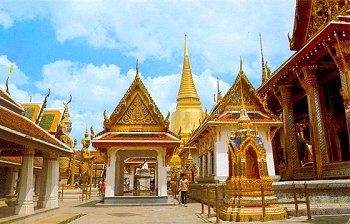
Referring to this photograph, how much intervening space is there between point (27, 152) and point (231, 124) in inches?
381

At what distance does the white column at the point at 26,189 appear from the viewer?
10938mm

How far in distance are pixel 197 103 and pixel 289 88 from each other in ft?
98.7

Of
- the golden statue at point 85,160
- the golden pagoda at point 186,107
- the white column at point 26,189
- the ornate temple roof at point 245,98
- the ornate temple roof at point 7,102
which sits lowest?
the white column at point 26,189

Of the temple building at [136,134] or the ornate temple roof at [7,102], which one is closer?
the ornate temple roof at [7,102]

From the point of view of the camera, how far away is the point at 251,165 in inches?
406

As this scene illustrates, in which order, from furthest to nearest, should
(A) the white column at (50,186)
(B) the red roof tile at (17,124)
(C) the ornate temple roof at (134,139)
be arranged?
(C) the ornate temple roof at (134,139)
(A) the white column at (50,186)
(B) the red roof tile at (17,124)

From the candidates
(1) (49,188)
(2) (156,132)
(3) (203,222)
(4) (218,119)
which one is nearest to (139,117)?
(2) (156,132)

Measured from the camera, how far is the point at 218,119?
16750 millimetres

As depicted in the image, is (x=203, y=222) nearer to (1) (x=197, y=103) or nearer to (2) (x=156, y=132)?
(2) (x=156, y=132)

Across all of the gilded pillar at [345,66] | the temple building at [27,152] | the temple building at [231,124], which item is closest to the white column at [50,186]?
the temple building at [27,152]

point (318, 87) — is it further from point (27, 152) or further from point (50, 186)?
point (50, 186)

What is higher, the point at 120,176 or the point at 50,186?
the point at 120,176

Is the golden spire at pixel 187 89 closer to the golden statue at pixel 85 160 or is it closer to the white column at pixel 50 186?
the golden statue at pixel 85 160

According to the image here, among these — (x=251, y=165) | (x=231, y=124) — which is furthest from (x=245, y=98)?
(x=251, y=165)
